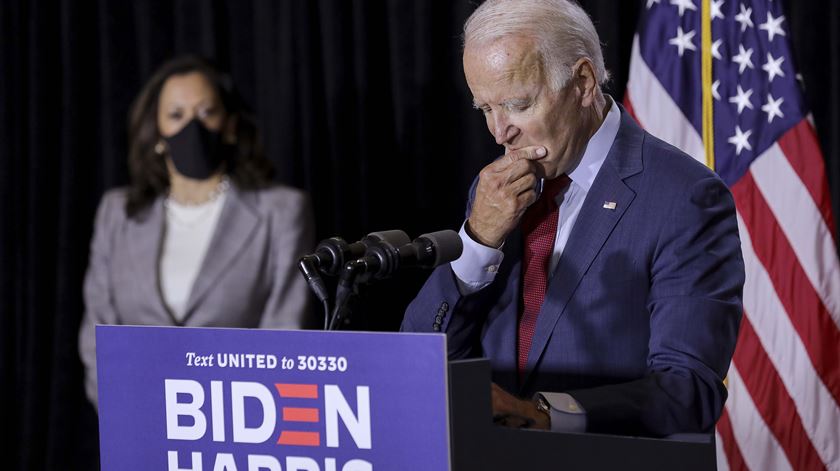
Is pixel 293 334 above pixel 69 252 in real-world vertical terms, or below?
above

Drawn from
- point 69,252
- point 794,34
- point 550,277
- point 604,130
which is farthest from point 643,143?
point 69,252

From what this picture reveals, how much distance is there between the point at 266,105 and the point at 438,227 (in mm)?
797

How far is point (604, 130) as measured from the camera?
1854 mm

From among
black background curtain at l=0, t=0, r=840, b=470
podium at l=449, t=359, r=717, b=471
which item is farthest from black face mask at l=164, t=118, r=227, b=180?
podium at l=449, t=359, r=717, b=471

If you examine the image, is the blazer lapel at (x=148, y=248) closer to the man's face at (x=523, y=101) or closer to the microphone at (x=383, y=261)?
the man's face at (x=523, y=101)

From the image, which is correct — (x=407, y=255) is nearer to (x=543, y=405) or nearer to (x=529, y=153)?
(x=543, y=405)

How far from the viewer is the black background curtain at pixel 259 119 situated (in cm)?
341

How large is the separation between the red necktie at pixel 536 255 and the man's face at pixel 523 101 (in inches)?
3.0

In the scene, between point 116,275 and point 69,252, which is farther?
point 69,252

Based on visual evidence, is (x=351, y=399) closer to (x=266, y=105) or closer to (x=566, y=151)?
(x=566, y=151)

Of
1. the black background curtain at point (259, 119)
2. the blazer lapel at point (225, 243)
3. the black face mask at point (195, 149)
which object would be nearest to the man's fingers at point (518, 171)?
the black background curtain at point (259, 119)

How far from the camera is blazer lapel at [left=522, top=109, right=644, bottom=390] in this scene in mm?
1754

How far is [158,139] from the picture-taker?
3383mm

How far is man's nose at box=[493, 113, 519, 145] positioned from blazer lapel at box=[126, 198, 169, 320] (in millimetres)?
1794
